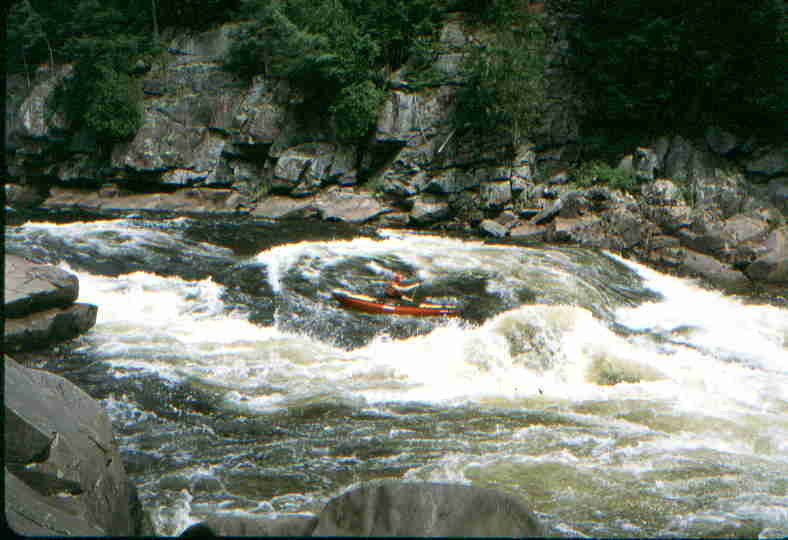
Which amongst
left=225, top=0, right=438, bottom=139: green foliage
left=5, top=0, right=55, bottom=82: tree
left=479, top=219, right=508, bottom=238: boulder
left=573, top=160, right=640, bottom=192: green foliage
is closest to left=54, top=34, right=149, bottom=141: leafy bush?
left=5, top=0, right=55, bottom=82: tree

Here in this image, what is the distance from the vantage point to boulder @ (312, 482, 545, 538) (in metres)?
2.60

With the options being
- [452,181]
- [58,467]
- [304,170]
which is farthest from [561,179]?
[58,467]

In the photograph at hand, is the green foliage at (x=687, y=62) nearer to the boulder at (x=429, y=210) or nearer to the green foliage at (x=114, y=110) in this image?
the boulder at (x=429, y=210)

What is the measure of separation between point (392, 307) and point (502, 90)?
1046cm

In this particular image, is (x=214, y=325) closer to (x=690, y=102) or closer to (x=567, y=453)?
(x=567, y=453)

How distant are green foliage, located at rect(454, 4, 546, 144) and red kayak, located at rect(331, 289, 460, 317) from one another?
968cm

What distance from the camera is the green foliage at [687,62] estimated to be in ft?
53.9

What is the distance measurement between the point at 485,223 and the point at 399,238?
249 cm

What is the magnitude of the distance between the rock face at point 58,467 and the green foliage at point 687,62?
1693 cm

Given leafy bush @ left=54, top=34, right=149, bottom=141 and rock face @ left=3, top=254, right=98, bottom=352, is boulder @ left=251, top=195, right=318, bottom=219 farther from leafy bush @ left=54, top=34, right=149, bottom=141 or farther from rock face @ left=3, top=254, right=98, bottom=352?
rock face @ left=3, top=254, right=98, bottom=352

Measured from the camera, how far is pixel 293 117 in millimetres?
22219

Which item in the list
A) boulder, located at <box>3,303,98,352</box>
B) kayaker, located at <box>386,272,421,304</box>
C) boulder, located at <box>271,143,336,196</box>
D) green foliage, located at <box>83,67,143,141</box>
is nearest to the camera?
boulder, located at <box>3,303,98,352</box>

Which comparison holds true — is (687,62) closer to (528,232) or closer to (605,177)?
(605,177)

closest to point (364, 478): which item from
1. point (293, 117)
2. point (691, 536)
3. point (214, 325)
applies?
point (691, 536)
